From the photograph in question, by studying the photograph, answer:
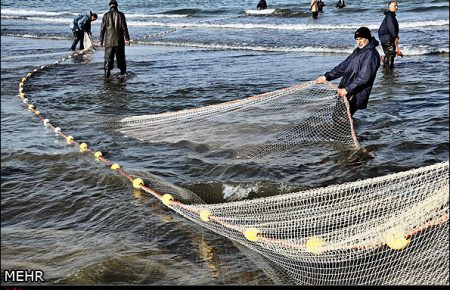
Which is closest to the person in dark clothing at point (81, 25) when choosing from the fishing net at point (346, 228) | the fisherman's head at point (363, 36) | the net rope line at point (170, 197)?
the net rope line at point (170, 197)

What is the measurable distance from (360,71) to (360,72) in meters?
0.01

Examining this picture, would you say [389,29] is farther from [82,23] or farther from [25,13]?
[25,13]

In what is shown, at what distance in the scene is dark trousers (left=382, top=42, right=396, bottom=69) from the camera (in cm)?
1256

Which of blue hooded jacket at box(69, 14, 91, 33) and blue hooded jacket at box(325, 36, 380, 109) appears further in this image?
blue hooded jacket at box(69, 14, 91, 33)

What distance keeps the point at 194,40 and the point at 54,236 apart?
16691 mm

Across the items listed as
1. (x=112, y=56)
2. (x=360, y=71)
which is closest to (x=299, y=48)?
(x=112, y=56)

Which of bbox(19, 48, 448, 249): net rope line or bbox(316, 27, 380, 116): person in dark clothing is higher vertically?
bbox(316, 27, 380, 116): person in dark clothing

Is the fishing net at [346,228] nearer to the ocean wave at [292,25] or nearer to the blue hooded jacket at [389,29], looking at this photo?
the blue hooded jacket at [389,29]

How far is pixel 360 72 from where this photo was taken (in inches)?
257

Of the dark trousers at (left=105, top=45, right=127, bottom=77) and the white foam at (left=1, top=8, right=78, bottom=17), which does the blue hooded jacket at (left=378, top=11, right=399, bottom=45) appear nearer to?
the dark trousers at (left=105, top=45, right=127, bottom=77)

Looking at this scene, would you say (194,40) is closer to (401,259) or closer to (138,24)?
(138,24)

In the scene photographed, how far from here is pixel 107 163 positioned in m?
6.54

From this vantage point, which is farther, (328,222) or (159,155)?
(159,155)

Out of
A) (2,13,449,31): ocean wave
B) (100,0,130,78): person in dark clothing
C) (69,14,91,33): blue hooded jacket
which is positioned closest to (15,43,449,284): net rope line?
(100,0,130,78): person in dark clothing
